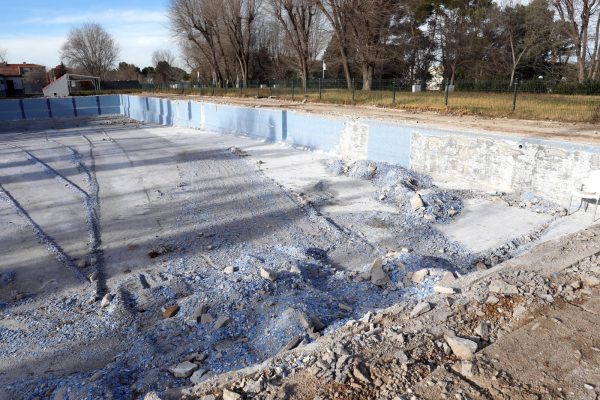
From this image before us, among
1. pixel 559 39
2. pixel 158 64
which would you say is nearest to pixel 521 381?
pixel 559 39

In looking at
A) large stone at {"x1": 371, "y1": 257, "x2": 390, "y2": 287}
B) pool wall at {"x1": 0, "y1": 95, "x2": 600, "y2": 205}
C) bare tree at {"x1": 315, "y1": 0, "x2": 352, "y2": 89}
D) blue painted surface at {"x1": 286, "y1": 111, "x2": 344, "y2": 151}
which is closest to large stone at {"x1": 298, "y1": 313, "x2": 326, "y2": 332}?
large stone at {"x1": 371, "y1": 257, "x2": 390, "y2": 287}

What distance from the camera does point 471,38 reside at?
39031 millimetres

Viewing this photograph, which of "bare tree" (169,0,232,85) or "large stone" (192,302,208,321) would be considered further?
"bare tree" (169,0,232,85)

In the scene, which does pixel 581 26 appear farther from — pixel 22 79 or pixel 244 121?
pixel 22 79

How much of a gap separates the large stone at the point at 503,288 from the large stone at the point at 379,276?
1.62 meters

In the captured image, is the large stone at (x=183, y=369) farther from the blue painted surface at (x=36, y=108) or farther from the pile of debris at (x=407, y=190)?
the blue painted surface at (x=36, y=108)

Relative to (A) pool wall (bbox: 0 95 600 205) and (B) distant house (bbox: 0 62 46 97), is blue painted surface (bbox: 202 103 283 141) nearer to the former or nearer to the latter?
(A) pool wall (bbox: 0 95 600 205)

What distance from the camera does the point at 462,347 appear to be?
3.98 metres

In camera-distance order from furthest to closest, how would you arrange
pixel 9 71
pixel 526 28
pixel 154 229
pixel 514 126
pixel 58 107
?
pixel 9 71, pixel 526 28, pixel 58 107, pixel 514 126, pixel 154 229

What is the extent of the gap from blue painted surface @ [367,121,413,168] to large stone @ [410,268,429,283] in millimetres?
7004

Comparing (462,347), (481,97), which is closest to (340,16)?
(481,97)

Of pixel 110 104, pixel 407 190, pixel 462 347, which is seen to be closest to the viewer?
pixel 462 347

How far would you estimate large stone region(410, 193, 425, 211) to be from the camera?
9609 mm

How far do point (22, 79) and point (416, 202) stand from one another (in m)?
70.7
